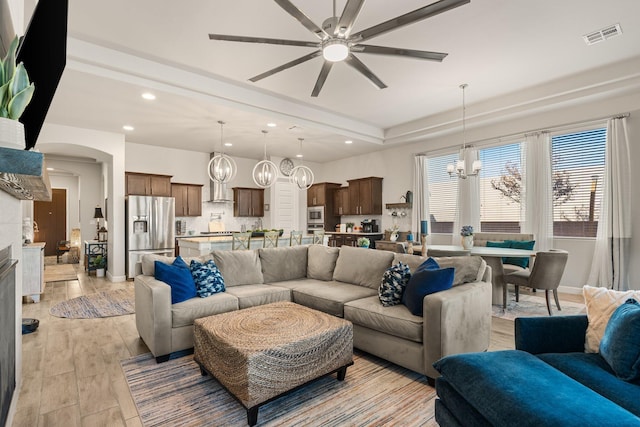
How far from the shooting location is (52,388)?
7.54 ft

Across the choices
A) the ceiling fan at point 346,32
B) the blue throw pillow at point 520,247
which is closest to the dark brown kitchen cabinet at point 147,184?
the ceiling fan at point 346,32

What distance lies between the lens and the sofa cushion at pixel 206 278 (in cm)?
316

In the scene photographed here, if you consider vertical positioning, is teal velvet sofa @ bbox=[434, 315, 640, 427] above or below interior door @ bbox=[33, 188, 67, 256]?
below

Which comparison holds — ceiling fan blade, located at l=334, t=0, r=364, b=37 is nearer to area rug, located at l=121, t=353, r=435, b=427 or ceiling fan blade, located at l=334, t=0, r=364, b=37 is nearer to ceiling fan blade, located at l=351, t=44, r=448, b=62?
ceiling fan blade, located at l=351, t=44, r=448, b=62

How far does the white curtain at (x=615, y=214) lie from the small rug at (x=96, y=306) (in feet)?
22.3

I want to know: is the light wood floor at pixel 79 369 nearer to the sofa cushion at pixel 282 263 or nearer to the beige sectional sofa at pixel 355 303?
the beige sectional sofa at pixel 355 303

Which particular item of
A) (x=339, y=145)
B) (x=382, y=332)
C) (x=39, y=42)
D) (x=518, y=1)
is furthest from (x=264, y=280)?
(x=339, y=145)

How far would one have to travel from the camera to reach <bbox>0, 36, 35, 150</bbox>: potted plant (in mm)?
1050

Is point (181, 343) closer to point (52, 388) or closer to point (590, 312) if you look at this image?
point (52, 388)

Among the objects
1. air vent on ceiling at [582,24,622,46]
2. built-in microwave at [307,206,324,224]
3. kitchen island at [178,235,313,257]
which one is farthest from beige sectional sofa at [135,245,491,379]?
built-in microwave at [307,206,324,224]

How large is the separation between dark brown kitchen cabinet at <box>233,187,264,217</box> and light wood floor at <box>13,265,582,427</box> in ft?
15.9

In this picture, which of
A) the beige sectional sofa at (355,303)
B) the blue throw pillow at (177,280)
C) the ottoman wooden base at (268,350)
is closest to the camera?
the ottoman wooden base at (268,350)

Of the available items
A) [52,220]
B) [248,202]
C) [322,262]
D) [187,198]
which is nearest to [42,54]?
[322,262]

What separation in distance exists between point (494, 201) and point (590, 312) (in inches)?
182
